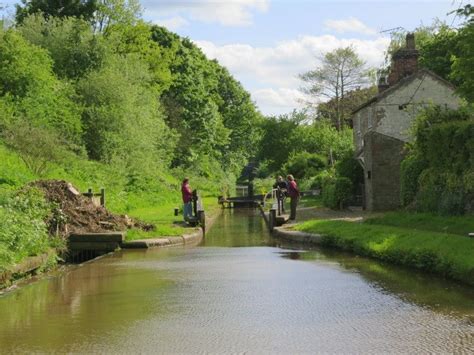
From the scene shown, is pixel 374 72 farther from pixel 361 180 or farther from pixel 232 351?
pixel 232 351

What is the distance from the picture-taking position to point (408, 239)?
15.6 meters

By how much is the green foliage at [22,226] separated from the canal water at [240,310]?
1.00m

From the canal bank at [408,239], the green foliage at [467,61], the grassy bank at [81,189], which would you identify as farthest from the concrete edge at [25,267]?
the green foliage at [467,61]

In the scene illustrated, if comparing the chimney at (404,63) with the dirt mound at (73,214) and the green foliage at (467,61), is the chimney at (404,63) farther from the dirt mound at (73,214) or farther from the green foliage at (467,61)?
the dirt mound at (73,214)

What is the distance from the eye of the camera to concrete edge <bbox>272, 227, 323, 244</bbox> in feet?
65.4

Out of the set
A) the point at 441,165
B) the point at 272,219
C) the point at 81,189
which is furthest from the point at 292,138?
the point at 441,165

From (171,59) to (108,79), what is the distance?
67.7 ft

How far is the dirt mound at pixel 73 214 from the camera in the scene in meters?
18.6

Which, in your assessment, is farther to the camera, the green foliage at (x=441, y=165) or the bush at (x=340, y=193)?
the bush at (x=340, y=193)

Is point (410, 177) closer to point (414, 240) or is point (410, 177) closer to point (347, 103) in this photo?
point (414, 240)

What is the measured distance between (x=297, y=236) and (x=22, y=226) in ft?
31.5

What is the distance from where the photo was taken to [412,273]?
531 inches

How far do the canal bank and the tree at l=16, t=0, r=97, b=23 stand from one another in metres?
38.5

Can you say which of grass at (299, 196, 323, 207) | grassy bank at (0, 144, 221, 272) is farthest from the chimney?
grassy bank at (0, 144, 221, 272)
